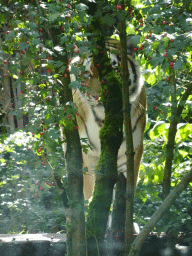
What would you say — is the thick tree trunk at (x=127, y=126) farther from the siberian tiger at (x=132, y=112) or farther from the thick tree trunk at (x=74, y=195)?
the siberian tiger at (x=132, y=112)

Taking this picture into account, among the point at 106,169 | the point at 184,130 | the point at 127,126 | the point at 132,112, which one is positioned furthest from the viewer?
the point at 132,112

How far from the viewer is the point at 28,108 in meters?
2.76

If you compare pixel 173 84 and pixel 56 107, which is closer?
pixel 56 107

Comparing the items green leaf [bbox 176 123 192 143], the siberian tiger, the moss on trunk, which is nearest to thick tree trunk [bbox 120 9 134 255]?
the moss on trunk

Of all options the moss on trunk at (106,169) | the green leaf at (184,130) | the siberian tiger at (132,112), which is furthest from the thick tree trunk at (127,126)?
the siberian tiger at (132,112)

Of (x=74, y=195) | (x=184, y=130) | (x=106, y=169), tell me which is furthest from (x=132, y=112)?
(x=74, y=195)

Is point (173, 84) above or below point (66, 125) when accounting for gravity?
above

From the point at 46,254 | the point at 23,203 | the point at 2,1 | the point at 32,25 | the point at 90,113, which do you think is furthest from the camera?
the point at 23,203

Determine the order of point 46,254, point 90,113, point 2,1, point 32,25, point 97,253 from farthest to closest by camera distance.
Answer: point 90,113 < point 46,254 < point 97,253 < point 2,1 < point 32,25

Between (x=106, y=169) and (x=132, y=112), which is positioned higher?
(x=132, y=112)

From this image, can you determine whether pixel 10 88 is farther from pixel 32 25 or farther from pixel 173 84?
pixel 32 25

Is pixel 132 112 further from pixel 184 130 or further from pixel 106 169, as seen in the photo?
pixel 106 169

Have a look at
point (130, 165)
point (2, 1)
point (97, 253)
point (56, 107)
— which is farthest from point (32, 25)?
point (97, 253)

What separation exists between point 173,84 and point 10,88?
533 centimetres
